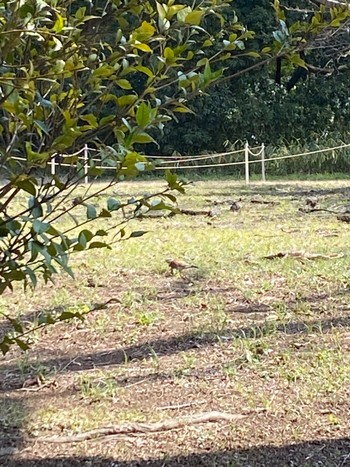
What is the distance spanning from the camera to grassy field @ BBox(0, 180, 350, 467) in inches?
93.4

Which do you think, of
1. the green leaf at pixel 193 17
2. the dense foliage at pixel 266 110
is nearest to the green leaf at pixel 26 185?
the green leaf at pixel 193 17

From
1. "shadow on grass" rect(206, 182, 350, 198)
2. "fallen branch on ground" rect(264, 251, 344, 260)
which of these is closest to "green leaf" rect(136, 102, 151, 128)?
"fallen branch on ground" rect(264, 251, 344, 260)

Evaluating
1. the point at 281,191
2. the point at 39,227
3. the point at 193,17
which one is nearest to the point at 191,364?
→ the point at 193,17

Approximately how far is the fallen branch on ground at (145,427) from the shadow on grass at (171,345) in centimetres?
59

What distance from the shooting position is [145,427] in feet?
8.15

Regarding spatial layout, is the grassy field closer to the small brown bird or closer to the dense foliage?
the small brown bird

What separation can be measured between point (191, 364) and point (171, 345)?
305 mm

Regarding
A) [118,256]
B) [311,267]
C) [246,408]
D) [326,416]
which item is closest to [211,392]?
[246,408]

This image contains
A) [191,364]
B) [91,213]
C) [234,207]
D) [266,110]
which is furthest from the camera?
[266,110]

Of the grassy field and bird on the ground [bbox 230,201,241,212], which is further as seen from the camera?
bird on the ground [bbox 230,201,241,212]

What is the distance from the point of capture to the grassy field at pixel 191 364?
2.37 m

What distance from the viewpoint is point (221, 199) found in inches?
423

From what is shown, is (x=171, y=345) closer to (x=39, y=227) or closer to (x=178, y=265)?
(x=178, y=265)

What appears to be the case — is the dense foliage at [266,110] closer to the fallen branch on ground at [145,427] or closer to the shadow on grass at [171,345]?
the shadow on grass at [171,345]
